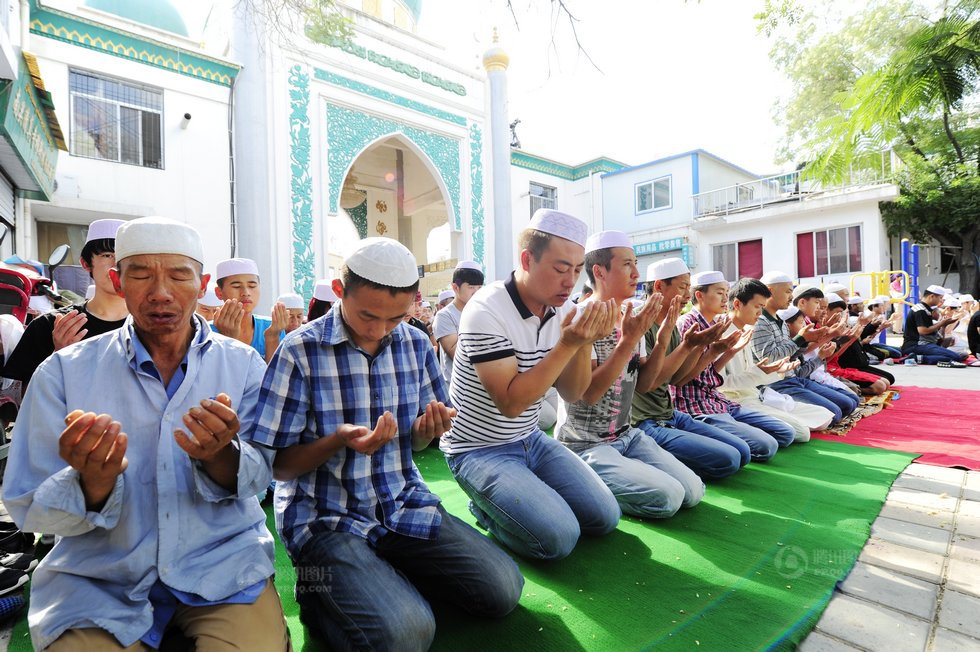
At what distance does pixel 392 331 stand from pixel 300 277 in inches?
371

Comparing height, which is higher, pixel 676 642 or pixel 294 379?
pixel 294 379

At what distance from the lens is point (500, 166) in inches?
555

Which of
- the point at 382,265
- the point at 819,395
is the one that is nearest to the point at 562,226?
the point at 382,265

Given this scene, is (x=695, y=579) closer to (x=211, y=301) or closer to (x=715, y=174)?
(x=211, y=301)

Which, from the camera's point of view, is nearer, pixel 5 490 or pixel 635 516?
pixel 5 490

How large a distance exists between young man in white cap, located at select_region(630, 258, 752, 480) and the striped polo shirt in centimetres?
103

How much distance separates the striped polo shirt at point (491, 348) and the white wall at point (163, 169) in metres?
8.96

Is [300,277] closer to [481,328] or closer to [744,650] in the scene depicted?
[481,328]

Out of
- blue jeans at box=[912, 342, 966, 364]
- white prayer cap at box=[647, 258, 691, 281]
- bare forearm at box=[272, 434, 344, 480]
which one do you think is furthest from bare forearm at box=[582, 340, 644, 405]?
blue jeans at box=[912, 342, 966, 364]

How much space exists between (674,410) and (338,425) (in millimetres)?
2721

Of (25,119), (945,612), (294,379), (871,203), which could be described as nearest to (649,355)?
(945,612)

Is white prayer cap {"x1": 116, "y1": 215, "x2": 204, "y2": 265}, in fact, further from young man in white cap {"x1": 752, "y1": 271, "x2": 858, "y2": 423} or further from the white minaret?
the white minaret

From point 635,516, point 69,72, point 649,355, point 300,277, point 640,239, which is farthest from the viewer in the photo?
point 640,239

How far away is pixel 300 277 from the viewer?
10.7 meters
